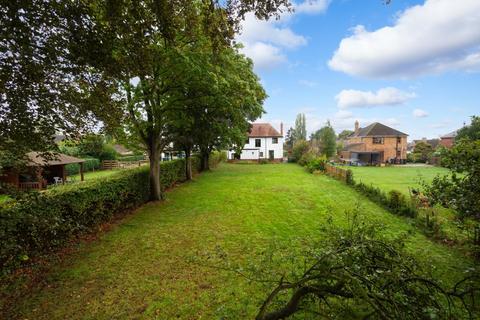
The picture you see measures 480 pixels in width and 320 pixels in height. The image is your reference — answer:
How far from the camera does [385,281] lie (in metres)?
1.94

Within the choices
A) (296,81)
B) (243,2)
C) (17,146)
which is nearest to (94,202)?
(17,146)

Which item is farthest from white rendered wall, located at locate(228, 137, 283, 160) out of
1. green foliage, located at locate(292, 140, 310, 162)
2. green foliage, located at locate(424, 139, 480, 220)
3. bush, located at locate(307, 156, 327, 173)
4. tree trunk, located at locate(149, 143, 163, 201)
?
green foliage, located at locate(424, 139, 480, 220)

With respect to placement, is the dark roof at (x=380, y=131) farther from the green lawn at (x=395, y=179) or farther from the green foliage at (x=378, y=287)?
the green foliage at (x=378, y=287)

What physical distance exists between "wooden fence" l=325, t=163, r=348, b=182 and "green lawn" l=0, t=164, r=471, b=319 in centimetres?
635

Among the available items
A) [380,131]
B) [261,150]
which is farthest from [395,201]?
[380,131]

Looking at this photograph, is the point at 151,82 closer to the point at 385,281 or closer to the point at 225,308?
the point at 225,308

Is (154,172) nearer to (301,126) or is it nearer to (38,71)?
(38,71)

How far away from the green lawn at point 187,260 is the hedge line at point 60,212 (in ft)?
2.43

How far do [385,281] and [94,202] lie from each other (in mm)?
9285

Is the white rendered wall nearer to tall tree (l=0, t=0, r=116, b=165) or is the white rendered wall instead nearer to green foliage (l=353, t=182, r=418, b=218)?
green foliage (l=353, t=182, r=418, b=218)

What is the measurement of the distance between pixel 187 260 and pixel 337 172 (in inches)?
687

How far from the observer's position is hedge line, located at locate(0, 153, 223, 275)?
4.54 metres

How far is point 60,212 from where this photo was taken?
6664 mm

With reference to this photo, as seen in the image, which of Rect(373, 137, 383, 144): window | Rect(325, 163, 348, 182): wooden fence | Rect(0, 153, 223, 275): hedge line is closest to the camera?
Rect(0, 153, 223, 275): hedge line
